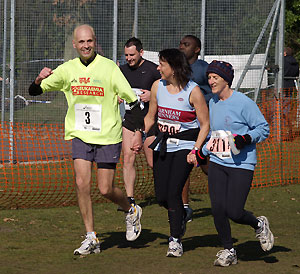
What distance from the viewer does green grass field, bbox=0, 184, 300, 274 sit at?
6.84 meters

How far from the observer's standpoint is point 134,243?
800 cm

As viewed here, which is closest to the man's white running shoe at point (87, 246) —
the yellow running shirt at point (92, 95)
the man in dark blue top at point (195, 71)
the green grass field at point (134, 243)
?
the green grass field at point (134, 243)

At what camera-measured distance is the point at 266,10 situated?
17.0 meters

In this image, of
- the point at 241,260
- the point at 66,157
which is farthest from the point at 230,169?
the point at 66,157

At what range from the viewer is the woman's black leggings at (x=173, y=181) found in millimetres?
7301

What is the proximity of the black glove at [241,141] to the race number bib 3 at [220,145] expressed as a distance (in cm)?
12

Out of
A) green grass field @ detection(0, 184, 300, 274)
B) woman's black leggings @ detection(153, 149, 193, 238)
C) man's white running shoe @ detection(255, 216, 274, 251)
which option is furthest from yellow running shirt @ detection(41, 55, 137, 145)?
man's white running shoe @ detection(255, 216, 274, 251)

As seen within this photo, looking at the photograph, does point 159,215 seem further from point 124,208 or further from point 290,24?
point 290,24

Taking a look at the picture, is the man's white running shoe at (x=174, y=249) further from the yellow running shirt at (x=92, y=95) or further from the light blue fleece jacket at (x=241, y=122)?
the yellow running shirt at (x=92, y=95)

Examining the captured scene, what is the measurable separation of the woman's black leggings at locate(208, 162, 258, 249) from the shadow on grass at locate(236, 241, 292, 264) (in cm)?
51

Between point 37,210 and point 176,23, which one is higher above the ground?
point 176,23

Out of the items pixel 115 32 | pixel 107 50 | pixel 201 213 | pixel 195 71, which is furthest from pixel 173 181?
pixel 107 50

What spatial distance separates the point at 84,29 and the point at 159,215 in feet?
11.4

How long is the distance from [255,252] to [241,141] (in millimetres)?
1506
